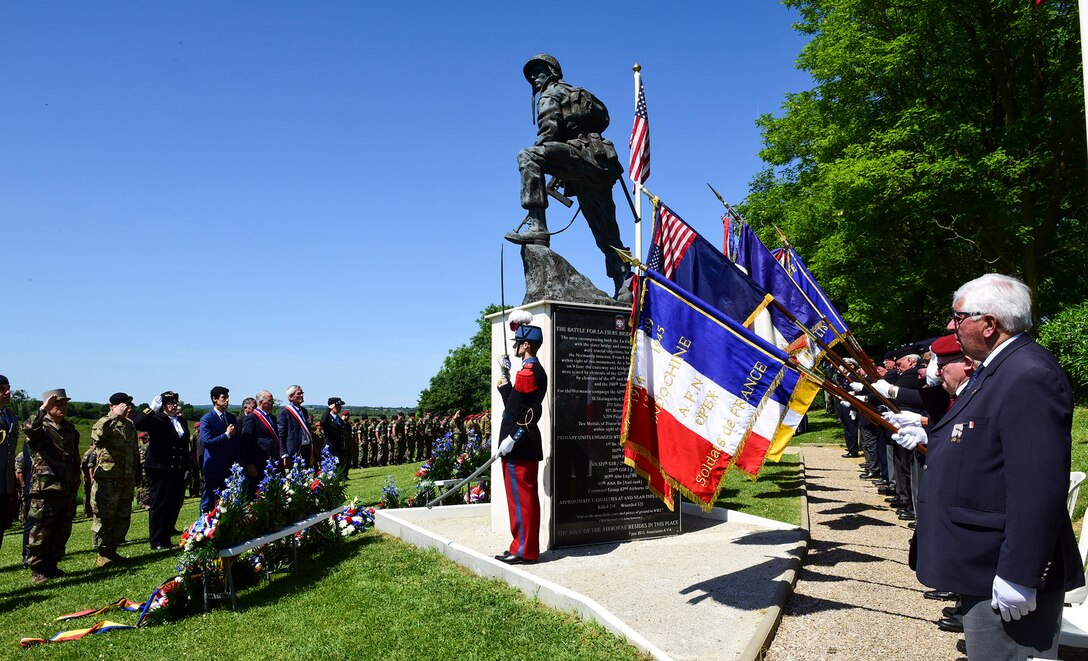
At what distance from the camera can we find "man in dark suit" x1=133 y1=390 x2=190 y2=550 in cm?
930

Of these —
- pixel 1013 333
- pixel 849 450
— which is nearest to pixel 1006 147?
pixel 849 450

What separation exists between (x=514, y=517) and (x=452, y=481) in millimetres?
3293

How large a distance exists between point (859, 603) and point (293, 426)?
866cm

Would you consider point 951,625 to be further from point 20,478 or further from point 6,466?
point 20,478

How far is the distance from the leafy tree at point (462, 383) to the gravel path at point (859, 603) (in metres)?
36.1

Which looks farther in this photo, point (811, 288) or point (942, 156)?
point (942, 156)

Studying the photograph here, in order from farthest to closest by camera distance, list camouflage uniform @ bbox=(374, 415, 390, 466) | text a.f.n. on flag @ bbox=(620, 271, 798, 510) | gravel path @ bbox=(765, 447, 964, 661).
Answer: camouflage uniform @ bbox=(374, 415, 390, 466) < text a.f.n. on flag @ bbox=(620, 271, 798, 510) < gravel path @ bbox=(765, 447, 964, 661)

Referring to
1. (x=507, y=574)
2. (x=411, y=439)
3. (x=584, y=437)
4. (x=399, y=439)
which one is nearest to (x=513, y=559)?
(x=507, y=574)

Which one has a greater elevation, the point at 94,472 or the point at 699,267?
the point at 699,267

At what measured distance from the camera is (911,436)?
4.36 metres

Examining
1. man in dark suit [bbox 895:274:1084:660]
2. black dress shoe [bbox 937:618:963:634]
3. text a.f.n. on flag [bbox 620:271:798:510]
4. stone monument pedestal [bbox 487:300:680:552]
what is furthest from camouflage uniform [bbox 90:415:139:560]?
man in dark suit [bbox 895:274:1084:660]

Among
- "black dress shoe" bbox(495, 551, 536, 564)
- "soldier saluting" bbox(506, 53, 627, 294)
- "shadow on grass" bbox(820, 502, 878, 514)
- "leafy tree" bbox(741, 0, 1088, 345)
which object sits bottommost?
"shadow on grass" bbox(820, 502, 878, 514)

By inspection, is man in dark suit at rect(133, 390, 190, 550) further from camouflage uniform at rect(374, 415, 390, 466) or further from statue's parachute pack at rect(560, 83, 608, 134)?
camouflage uniform at rect(374, 415, 390, 466)

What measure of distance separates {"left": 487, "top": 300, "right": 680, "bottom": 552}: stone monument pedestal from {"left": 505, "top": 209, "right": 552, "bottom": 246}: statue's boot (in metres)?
1.16
